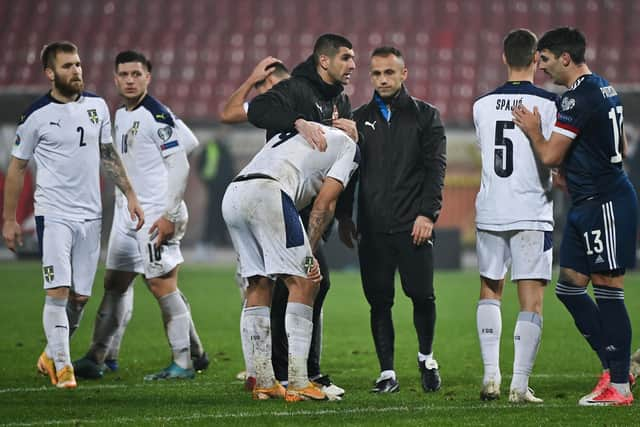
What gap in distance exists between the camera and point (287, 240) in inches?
249

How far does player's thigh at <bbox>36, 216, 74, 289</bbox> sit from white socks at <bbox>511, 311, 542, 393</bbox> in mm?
2886

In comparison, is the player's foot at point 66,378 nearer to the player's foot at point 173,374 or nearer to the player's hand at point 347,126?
the player's foot at point 173,374

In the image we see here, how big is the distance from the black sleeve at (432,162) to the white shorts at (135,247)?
1.80 m

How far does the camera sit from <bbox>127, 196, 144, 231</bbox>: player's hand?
7676 mm

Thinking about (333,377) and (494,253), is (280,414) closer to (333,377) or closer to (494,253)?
(494,253)

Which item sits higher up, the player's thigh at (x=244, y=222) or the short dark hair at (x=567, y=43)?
the short dark hair at (x=567, y=43)

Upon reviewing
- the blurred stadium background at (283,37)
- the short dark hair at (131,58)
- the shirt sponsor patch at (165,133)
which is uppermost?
the blurred stadium background at (283,37)

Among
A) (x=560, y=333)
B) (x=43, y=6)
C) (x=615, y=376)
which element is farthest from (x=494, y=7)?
(x=615, y=376)

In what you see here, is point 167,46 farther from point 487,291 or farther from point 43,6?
point 487,291

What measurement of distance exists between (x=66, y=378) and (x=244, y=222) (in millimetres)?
1758

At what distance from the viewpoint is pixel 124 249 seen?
800 cm

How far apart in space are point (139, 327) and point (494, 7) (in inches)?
710

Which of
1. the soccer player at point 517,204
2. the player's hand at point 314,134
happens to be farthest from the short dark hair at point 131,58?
the soccer player at point 517,204

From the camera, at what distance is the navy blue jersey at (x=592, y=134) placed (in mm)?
6250
